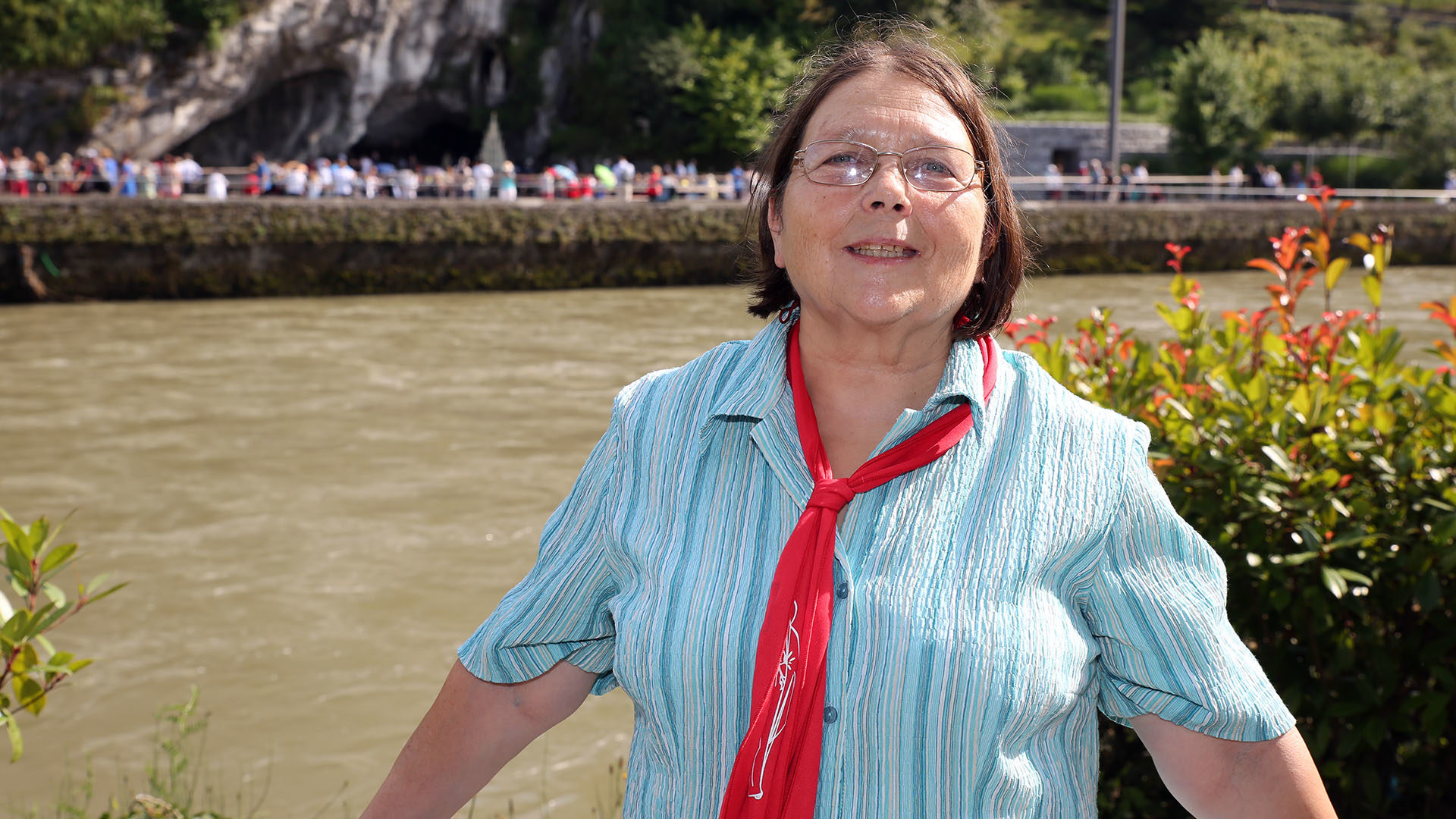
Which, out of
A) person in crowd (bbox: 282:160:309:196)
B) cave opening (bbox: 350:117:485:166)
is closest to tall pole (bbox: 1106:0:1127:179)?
person in crowd (bbox: 282:160:309:196)

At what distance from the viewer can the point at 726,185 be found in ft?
85.9

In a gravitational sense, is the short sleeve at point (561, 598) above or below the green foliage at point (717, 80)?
below

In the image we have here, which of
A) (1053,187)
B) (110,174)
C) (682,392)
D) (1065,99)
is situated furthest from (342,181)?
(1065,99)

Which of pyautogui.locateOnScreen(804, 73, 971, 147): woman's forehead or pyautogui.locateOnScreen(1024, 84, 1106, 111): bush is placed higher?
pyautogui.locateOnScreen(1024, 84, 1106, 111): bush

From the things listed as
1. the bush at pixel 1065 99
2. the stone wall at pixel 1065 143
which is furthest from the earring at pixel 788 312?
the bush at pixel 1065 99

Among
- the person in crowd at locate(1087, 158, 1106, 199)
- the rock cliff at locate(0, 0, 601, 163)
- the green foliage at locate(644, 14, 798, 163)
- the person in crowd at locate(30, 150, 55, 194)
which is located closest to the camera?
the person in crowd at locate(30, 150, 55, 194)

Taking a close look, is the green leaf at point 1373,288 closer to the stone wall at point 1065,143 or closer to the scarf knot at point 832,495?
the scarf knot at point 832,495

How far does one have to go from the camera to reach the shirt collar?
1.48m

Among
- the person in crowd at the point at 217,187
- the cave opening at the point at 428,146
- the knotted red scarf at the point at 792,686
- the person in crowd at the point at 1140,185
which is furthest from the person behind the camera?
the cave opening at the point at 428,146

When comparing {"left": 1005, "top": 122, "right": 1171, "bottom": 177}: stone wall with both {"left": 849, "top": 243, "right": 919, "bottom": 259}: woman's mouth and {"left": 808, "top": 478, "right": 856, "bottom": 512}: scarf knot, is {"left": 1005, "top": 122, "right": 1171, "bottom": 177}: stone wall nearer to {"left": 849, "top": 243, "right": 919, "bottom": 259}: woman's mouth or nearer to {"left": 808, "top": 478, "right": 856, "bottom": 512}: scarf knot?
{"left": 849, "top": 243, "right": 919, "bottom": 259}: woman's mouth

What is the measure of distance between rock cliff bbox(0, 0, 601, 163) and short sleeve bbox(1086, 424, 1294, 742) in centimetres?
3046

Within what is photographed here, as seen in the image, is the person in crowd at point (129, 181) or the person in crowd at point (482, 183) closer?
the person in crowd at point (129, 181)

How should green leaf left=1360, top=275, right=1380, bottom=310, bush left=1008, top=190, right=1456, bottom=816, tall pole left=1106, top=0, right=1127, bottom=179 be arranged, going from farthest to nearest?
→ 1. tall pole left=1106, top=0, right=1127, bottom=179
2. green leaf left=1360, top=275, right=1380, bottom=310
3. bush left=1008, top=190, right=1456, bottom=816

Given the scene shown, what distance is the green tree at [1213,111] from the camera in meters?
34.5
